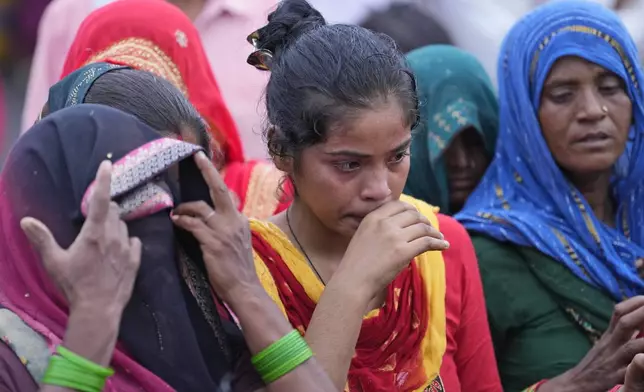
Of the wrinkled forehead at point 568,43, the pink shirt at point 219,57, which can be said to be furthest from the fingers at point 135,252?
the pink shirt at point 219,57

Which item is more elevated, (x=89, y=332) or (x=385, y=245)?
(x=385, y=245)

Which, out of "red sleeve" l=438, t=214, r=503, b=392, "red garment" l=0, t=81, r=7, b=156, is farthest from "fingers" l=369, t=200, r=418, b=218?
"red garment" l=0, t=81, r=7, b=156

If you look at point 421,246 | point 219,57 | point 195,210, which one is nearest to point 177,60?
point 219,57

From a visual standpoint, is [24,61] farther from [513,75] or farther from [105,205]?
[105,205]

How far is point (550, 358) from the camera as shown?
3166 millimetres

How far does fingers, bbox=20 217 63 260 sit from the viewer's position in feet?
5.82

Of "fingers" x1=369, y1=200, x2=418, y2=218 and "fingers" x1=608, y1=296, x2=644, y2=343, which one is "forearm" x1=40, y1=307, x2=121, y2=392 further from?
"fingers" x1=608, y1=296, x2=644, y2=343

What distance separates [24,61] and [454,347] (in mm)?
3168

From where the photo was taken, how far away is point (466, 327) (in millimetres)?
2797

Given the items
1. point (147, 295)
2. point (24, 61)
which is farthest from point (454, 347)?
point (24, 61)

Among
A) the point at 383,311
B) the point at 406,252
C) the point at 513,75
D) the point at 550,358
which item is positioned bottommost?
the point at 550,358

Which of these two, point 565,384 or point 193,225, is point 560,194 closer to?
point 565,384

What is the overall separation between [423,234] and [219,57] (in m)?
2.12

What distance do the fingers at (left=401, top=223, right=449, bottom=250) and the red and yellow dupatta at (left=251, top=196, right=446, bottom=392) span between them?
0.85 ft
